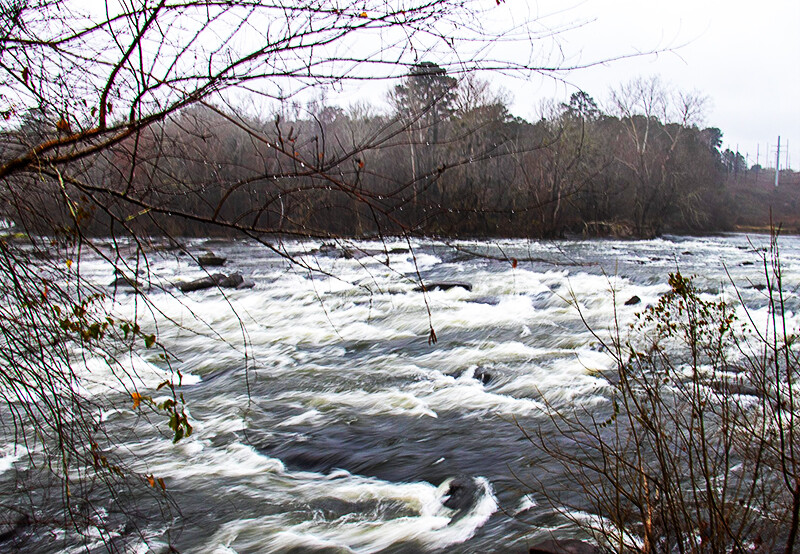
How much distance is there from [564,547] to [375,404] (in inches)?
139

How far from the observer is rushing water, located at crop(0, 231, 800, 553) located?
15.1 ft

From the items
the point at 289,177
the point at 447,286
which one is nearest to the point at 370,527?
the point at 289,177

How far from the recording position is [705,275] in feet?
45.9

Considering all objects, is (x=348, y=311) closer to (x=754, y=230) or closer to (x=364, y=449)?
(x=364, y=449)

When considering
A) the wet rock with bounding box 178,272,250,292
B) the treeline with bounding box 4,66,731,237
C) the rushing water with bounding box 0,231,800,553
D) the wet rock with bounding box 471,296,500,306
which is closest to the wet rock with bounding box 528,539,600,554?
the rushing water with bounding box 0,231,800,553

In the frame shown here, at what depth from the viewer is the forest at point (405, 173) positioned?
226 centimetres

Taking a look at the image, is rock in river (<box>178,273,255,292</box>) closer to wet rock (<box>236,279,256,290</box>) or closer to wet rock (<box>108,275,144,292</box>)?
wet rock (<box>236,279,256,290</box>)

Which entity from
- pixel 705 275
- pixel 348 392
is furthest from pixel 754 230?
pixel 348 392

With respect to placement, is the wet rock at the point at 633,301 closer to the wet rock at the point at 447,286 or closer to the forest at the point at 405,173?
the forest at the point at 405,173

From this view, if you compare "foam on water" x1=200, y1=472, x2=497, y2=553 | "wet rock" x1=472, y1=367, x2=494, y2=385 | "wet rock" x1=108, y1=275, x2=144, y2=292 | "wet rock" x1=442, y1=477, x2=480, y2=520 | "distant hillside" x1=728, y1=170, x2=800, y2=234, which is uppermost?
"distant hillside" x1=728, y1=170, x2=800, y2=234

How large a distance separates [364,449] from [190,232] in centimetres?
1861

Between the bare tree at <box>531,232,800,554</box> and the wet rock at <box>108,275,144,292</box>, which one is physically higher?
the wet rock at <box>108,275,144,292</box>

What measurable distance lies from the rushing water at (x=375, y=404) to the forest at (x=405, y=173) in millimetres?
194

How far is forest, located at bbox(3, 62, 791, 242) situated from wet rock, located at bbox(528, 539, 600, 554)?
6.00 ft
